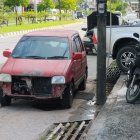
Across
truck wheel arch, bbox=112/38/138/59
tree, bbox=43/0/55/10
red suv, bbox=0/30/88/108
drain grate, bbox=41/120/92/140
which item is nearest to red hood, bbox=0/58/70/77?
red suv, bbox=0/30/88/108

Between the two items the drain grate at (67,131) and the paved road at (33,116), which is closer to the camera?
the drain grate at (67,131)

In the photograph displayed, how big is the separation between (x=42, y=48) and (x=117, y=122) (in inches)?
144

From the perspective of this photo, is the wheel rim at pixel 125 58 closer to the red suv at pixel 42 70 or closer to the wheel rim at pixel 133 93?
the red suv at pixel 42 70

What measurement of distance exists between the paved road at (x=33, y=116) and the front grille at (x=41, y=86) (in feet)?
1.27

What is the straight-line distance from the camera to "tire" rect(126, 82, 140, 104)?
8780mm

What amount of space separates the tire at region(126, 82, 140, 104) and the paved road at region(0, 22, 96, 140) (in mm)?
796

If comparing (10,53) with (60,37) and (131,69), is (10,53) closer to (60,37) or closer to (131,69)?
(60,37)

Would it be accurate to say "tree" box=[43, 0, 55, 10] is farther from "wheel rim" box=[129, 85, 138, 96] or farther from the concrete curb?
"wheel rim" box=[129, 85, 138, 96]

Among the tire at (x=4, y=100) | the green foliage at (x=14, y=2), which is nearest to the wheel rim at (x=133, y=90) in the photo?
the tire at (x=4, y=100)

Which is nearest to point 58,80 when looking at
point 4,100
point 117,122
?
point 4,100

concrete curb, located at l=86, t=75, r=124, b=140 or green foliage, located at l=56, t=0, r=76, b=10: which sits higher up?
green foliage, located at l=56, t=0, r=76, b=10

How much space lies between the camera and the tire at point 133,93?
28.8 ft

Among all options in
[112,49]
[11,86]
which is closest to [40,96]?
[11,86]

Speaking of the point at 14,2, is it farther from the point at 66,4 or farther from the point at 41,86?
the point at 41,86
